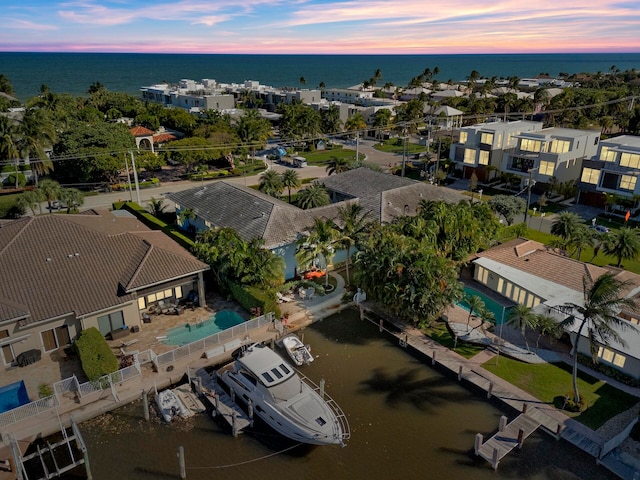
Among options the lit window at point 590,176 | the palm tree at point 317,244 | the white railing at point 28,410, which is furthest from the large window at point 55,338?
the lit window at point 590,176

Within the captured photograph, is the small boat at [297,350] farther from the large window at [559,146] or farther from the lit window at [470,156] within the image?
the large window at [559,146]

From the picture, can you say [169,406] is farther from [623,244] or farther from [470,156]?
[470,156]

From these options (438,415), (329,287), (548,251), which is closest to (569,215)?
(548,251)

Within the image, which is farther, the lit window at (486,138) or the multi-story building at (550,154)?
the lit window at (486,138)

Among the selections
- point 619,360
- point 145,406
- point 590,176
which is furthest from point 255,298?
point 590,176

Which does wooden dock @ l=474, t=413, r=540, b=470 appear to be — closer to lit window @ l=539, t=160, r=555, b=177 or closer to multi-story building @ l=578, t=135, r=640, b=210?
multi-story building @ l=578, t=135, r=640, b=210

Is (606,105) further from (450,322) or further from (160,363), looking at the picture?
(160,363)
